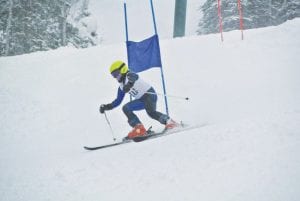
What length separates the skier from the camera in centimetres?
734

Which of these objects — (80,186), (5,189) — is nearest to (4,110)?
(5,189)

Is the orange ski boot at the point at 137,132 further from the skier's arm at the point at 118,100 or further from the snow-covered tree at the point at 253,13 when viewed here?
the snow-covered tree at the point at 253,13

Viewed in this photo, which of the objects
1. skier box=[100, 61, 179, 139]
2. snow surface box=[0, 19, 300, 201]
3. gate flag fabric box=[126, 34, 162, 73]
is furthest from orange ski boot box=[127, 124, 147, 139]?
gate flag fabric box=[126, 34, 162, 73]

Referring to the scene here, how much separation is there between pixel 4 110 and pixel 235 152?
649 cm

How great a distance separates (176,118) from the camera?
9.02 m

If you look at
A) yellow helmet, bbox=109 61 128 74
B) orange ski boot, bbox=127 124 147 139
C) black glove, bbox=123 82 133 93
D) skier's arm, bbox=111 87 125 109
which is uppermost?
yellow helmet, bbox=109 61 128 74

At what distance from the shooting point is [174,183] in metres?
4.80

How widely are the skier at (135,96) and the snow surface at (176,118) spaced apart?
66 centimetres

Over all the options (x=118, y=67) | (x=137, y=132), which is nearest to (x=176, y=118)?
(x=137, y=132)

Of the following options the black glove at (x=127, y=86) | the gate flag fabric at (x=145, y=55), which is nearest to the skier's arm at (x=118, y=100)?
the black glove at (x=127, y=86)

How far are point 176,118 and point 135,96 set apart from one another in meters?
1.81

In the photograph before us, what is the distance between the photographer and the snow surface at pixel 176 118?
15.7 feet

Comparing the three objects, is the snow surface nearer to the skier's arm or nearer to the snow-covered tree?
the skier's arm

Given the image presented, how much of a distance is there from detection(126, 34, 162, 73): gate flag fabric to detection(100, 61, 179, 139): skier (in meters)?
1.13
